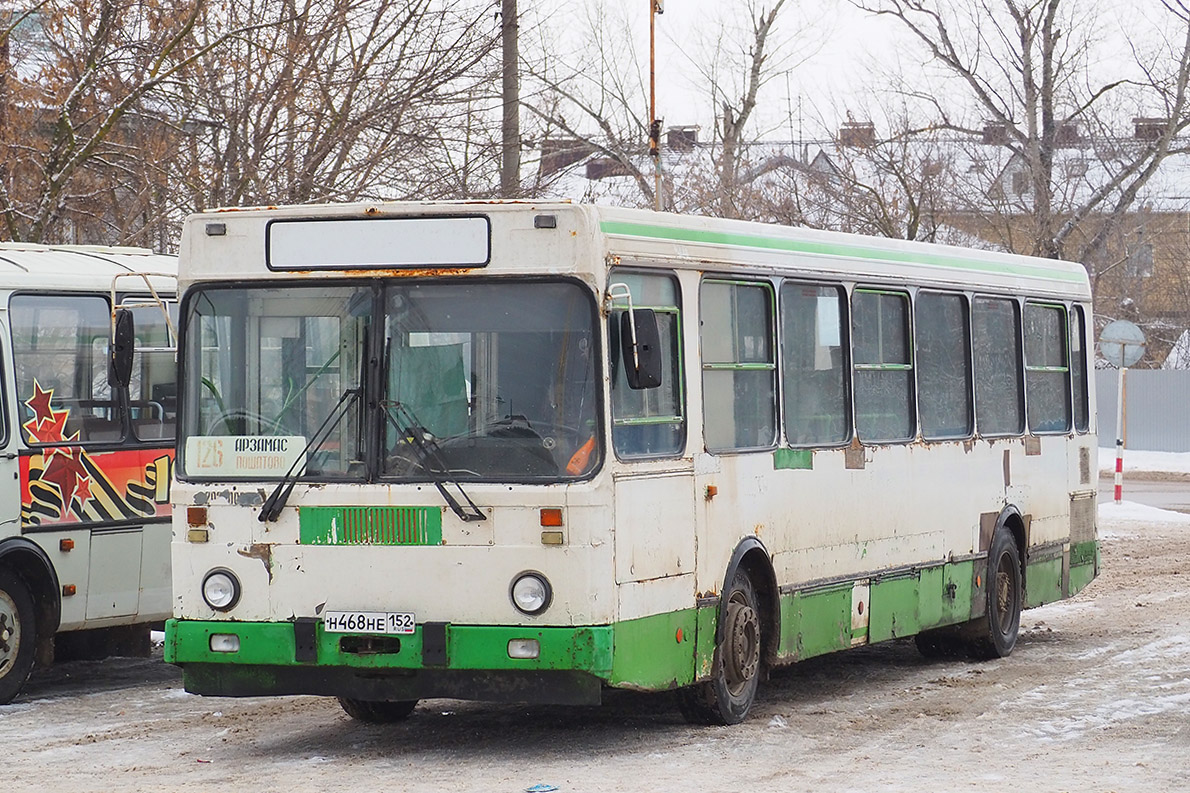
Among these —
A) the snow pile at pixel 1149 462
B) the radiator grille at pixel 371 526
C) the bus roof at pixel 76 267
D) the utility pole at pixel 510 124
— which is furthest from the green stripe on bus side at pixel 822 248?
the snow pile at pixel 1149 462

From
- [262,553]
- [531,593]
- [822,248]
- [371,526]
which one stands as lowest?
[531,593]

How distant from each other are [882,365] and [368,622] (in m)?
4.32

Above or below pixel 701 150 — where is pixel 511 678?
below

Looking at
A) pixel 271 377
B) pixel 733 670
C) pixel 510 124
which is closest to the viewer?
pixel 271 377

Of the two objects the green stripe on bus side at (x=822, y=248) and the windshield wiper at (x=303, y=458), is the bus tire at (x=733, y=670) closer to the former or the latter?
the green stripe on bus side at (x=822, y=248)

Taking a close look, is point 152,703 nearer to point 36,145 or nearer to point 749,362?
point 749,362

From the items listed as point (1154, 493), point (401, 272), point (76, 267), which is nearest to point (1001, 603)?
point (401, 272)

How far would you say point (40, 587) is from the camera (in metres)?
11.7

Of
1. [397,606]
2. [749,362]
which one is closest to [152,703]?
[397,606]

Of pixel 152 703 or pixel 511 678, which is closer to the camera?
pixel 511 678

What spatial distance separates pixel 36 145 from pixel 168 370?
5343mm

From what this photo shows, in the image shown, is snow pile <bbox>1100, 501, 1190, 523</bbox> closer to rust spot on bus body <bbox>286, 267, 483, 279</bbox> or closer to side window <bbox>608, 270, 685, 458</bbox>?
side window <bbox>608, 270, 685, 458</bbox>

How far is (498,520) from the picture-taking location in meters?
8.86

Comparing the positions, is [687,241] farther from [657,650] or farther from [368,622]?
[368,622]
